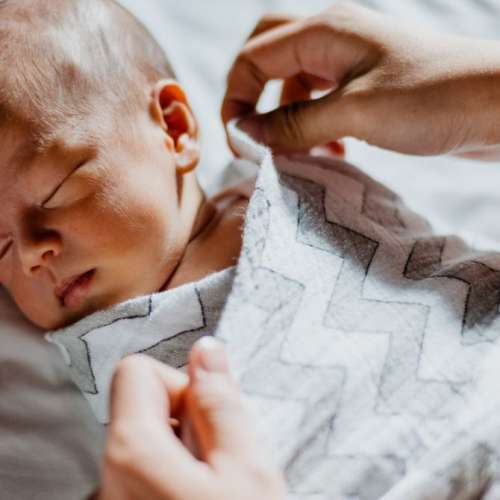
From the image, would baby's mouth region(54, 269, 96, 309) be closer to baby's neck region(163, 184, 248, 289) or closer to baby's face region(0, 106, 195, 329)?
baby's face region(0, 106, 195, 329)

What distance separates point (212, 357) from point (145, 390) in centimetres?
7

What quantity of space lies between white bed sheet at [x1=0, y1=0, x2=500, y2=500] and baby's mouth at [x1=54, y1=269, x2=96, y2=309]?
0.16 meters

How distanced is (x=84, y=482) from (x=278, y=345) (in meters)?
0.37

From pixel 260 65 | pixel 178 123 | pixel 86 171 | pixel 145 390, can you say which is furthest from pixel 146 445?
pixel 260 65

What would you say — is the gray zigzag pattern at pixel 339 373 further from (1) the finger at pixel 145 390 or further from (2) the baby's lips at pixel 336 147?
(2) the baby's lips at pixel 336 147

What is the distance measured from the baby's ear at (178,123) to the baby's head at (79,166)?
0.01m

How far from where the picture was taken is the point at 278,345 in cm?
84

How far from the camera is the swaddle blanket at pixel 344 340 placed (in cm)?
81

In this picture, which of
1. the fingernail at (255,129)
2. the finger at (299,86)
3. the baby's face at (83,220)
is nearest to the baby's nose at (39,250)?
the baby's face at (83,220)

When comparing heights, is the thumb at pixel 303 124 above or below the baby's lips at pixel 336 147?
above

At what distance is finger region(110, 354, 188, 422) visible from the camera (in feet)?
2.19

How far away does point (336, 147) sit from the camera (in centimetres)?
121

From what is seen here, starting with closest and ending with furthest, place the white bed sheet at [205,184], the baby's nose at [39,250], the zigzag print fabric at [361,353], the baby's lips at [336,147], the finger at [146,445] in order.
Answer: the finger at [146,445] → the zigzag print fabric at [361,353] → the baby's nose at [39,250] → the white bed sheet at [205,184] → the baby's lips at [336,147]

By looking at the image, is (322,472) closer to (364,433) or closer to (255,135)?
(364,433)
